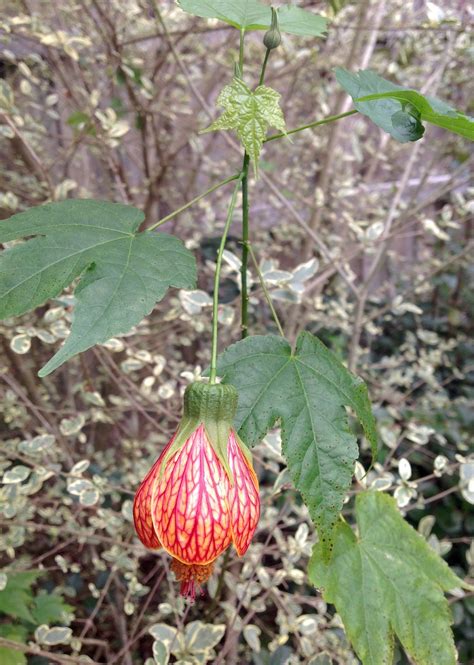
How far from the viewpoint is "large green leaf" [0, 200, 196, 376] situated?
0.47m

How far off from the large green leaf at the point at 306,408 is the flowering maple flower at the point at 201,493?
0.10 ft

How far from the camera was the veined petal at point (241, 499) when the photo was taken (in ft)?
1.71

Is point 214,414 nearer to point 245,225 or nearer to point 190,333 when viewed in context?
point 245,225

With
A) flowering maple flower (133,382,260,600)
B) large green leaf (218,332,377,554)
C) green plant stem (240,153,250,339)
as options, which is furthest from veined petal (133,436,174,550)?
green plant stem (240,153,250,339)

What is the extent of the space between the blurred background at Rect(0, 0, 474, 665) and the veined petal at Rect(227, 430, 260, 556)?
0.30 metres

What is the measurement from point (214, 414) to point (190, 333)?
1.31 metres

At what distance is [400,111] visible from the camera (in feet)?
1.91

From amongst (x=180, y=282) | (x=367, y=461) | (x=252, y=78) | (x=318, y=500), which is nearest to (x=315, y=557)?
(x=318, y=500)

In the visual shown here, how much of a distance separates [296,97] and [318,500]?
2.25 meters

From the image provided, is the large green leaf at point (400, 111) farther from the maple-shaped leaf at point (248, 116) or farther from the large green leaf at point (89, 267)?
the large green leaf at point (89, 267)

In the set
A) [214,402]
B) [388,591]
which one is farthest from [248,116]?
[388,591]

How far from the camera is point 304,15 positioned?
Answer: 704 mm

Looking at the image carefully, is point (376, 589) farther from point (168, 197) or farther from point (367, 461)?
A: point (168, 197)

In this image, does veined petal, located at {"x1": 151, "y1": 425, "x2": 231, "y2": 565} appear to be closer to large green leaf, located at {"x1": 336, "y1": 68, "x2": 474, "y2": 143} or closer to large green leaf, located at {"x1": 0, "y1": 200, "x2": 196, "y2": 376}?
large green leaf, located at {"x1": 0, "y1": 200, "x2": 196, "y2": 376}
